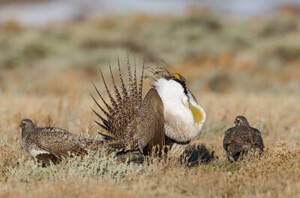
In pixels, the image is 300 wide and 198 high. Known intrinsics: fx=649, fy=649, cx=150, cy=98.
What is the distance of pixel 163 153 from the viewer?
18.4 ft

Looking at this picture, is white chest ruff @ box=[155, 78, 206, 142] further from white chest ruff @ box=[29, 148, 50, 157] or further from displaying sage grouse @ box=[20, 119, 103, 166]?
white chest ruff @ box=[29, 148, 50, 157]

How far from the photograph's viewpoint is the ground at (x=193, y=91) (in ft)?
16.6

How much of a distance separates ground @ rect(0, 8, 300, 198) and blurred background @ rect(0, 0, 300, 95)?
45 millimetres

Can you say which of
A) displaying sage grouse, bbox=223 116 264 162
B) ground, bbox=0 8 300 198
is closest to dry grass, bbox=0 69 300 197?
ground, bbox=0 8 300 198

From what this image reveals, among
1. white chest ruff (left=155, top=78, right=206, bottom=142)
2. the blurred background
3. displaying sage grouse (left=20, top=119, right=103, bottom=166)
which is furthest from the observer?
the blurred background

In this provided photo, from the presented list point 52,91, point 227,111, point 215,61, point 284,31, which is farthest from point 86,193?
point 284,31

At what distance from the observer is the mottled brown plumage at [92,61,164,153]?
18.2ft

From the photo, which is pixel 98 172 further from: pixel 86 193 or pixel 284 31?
pixel 284 31

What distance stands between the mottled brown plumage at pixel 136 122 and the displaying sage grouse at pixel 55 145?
211 millimetres

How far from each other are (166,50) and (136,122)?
14.1 meters

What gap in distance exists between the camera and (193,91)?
1302 centimetres

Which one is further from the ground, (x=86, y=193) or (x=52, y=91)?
(x=52, y=91)

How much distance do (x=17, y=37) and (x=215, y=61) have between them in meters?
6.92

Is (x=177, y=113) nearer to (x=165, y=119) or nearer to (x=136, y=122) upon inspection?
(x=165, y=119)
